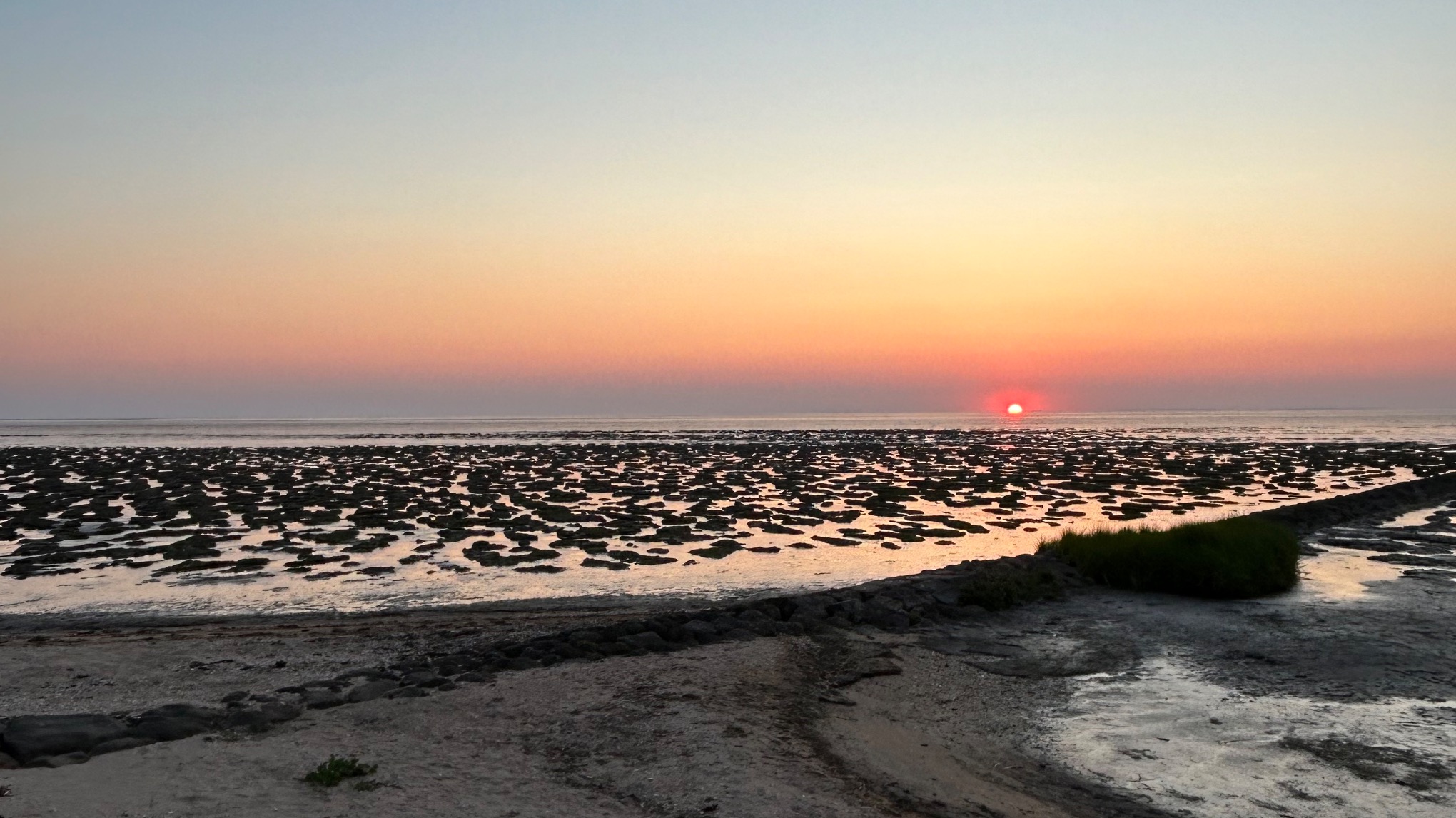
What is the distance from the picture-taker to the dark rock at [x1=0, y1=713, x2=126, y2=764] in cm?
792

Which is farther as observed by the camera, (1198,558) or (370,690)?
(1198,558)

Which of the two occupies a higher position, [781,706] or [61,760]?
[61,760]

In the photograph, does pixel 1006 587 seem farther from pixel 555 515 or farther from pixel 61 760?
pixel 555 515

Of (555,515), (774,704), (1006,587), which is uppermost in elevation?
(1006,587)

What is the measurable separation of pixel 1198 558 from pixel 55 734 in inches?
630

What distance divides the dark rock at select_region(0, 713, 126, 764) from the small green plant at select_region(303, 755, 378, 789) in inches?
85.0

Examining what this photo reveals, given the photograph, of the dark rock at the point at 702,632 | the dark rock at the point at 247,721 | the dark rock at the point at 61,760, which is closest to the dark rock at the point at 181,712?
the dark rock at the point at 247,721

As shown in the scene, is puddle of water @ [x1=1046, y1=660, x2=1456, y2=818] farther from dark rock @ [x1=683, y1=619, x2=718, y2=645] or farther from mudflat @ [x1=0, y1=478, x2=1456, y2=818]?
dark rock @ [x1=683, y1=619, x2=718, y2=645]

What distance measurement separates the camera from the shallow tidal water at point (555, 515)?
18.0 metres

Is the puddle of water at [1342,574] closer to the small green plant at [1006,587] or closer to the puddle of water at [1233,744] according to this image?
the small green plant at [1006,587]

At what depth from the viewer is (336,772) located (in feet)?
24.8

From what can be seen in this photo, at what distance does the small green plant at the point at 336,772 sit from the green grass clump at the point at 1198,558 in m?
13.7

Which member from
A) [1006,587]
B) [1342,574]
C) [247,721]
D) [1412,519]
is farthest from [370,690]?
[1412,519]

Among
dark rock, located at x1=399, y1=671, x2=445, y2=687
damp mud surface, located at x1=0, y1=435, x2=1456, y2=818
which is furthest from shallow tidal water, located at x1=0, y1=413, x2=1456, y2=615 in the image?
dark rock, located at x1=399, y1=671, x2=445, y2=687
